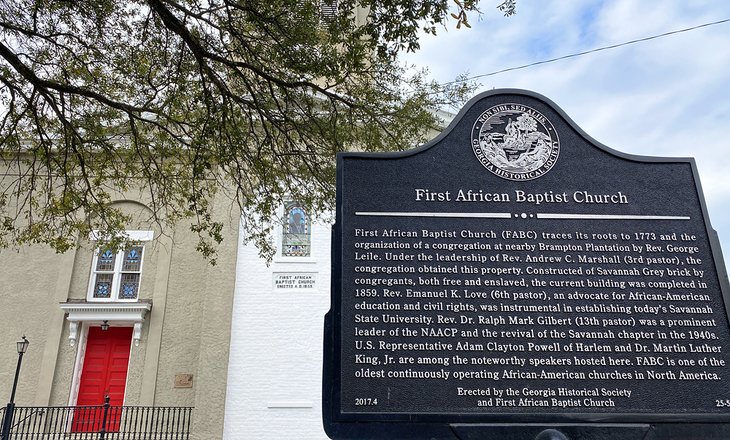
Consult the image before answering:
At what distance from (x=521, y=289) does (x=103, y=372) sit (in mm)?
14257

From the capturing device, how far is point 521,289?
13.0ft

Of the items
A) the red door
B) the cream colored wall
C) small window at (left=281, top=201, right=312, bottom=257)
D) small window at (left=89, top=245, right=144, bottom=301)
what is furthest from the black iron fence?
small window at (left=281, top=201, right=312, bottom=257)

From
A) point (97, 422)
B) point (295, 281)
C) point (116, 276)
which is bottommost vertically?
point (97, 422)

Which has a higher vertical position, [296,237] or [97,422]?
[296,237]

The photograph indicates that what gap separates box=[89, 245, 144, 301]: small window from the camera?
49.4 ft

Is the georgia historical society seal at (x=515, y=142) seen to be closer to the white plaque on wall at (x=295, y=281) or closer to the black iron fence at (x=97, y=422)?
the white plaque on wall at (x=295, y=281)

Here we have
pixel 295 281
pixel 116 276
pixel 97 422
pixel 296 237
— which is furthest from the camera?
pixel 116 276

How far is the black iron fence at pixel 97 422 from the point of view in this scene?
42.9 feet

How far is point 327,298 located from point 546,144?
1057cm

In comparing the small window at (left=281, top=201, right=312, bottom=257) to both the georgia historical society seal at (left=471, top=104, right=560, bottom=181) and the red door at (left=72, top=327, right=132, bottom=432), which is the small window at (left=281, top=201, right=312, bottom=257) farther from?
the georgia historical society seal at (left=471, top=104, right=560, bottom=181)

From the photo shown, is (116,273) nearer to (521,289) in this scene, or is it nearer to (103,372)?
(103,372)

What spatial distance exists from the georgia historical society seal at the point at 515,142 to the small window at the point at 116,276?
13.3 meters

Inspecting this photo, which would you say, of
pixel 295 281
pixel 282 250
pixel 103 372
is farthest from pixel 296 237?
pixel 103 372

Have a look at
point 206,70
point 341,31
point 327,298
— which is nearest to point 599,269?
point 341,31
